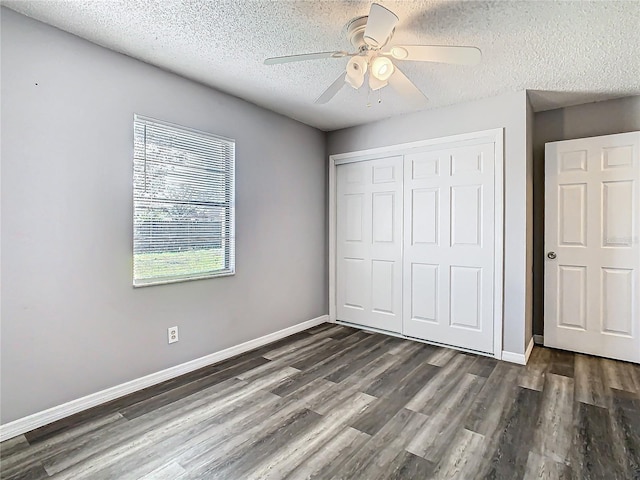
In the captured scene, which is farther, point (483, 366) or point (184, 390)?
point (483, 366)

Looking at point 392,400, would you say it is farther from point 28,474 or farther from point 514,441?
point 28,474

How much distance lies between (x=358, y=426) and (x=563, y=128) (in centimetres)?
344

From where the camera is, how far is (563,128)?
344cm

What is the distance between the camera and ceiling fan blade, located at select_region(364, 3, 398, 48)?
59.1 inches

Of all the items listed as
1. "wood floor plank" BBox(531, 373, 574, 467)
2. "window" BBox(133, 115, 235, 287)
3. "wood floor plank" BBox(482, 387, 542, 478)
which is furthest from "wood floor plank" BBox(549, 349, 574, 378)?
"window" BBox(133, 115, 235, 287)

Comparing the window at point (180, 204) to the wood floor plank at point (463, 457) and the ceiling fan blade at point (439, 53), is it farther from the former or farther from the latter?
the wood floor plank at point (463, 457)

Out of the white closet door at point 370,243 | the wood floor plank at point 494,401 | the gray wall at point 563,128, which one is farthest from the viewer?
the white closet door at point 370,243

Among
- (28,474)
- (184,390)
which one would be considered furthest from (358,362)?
(28,474)

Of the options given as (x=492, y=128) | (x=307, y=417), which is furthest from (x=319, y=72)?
(x=307, y=417)

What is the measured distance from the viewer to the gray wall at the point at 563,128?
A: 3.16m

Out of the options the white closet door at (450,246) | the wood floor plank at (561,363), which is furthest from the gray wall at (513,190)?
the wood floor plank at (561,363)

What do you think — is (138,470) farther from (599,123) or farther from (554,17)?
(599,123)

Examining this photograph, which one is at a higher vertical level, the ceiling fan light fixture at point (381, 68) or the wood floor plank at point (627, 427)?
the ceiling fan light fixture at point (381, 68)

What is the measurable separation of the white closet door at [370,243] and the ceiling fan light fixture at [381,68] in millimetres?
1888
